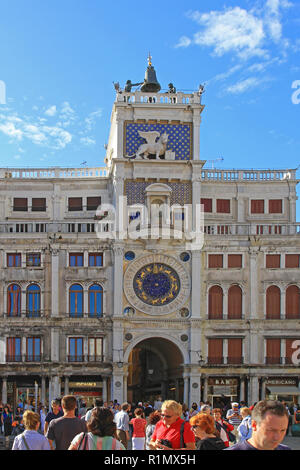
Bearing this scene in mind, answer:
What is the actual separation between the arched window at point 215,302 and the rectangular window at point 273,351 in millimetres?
3814

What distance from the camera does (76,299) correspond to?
185ft

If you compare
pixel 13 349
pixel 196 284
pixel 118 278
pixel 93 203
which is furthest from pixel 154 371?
pixel 93 203

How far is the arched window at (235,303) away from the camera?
56688 millimetres

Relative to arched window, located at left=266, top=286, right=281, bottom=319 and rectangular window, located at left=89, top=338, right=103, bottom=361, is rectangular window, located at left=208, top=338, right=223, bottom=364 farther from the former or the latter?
rectangular window, located at left=89, top=338, right=103, bottom=361

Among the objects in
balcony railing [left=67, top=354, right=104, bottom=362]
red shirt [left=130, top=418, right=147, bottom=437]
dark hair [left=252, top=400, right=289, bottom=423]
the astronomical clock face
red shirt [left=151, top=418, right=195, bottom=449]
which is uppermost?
the astronomical clock face

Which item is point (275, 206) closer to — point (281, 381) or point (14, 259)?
point (281, 381)

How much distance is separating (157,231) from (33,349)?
1153 cm

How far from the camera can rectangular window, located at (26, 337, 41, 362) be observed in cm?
5538

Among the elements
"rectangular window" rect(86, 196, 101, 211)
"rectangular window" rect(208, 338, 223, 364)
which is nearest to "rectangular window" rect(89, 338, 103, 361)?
"rectangular window" rect(208, 338, 223, 364)

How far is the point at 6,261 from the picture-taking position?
56500mm

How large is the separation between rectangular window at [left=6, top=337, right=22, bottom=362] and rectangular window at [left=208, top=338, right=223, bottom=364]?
504 inches
